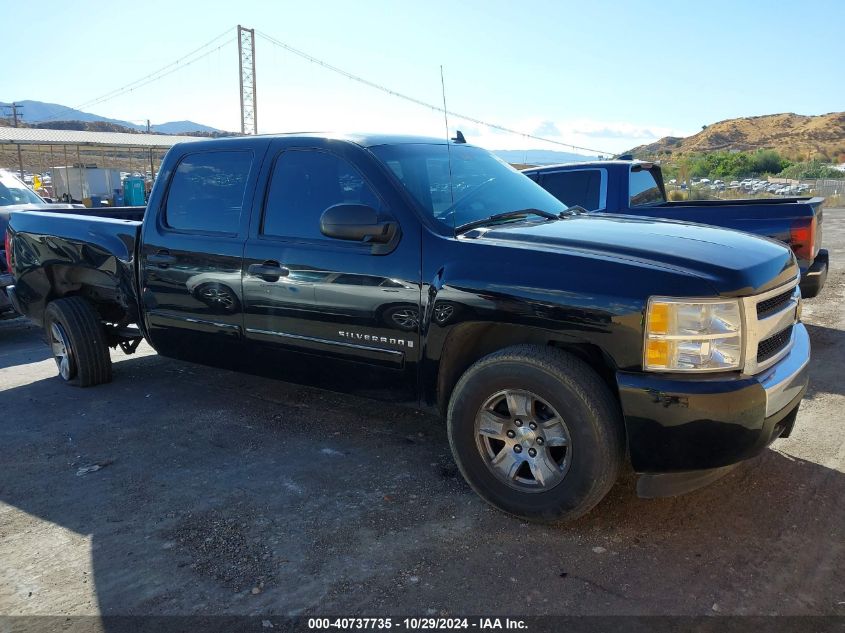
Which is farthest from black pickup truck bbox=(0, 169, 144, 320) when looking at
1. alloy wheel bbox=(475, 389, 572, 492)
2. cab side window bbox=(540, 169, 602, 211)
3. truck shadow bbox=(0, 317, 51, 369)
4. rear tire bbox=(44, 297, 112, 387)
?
alloy wheel bbox=(475, 389, 572, 492)

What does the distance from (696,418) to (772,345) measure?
62 cm

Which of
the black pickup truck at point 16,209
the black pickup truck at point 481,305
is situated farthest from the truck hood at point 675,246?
the black pickup truck at point 16,209

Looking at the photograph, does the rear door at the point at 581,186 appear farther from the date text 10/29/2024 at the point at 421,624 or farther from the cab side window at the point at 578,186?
the date text 10/29/2024 at the point at 421,624

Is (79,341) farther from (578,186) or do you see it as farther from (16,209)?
(578,186)

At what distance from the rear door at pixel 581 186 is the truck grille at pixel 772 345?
4.30 meters

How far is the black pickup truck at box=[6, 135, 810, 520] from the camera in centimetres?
286

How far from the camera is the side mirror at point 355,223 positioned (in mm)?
3514

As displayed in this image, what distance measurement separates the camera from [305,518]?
11.0ft

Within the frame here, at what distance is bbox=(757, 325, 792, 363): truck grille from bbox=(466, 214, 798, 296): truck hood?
24 cm

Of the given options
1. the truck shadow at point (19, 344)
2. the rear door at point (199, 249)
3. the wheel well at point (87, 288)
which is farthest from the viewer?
the truck shadow at point (19, 344)

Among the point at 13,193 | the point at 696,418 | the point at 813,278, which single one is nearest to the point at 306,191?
the point at 696,418

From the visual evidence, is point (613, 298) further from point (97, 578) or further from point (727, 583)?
point (97, 578)

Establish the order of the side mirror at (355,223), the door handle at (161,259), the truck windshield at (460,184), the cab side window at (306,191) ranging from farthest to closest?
the door handle at (161,259) → the cab side window at (306,191) → the truck windshield at (460,184) → the side mirror at (355,223)

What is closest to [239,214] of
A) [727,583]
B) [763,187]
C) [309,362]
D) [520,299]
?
[309,362]
